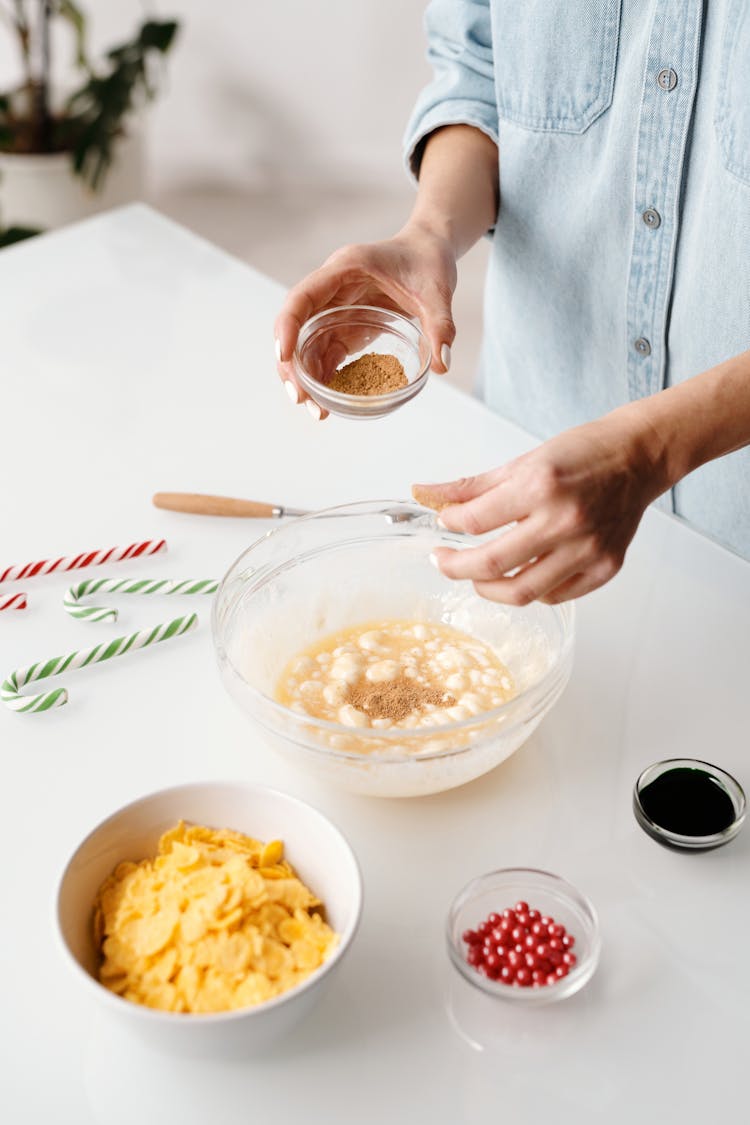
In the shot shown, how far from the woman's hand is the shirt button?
46cm

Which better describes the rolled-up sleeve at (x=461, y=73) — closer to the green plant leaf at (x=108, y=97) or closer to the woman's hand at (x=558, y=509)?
the woman's hand at (x=558, y=509)

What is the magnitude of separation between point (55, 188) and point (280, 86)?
103 centimetres

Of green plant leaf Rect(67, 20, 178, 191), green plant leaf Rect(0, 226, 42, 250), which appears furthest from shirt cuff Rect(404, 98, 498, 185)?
green plant leaf Rect(67, 20, 178, 191)

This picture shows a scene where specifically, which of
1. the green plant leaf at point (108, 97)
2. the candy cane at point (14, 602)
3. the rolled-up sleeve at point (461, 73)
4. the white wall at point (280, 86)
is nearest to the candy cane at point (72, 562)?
the candy cane at point (14, 602)

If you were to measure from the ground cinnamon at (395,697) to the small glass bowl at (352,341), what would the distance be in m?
0.28

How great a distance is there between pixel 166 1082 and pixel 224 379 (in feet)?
3.29

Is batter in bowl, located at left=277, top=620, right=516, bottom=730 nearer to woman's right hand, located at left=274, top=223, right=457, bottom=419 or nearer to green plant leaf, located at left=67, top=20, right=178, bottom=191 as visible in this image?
woman's right hand, located at left=274, top=223, right=457, bottom=419

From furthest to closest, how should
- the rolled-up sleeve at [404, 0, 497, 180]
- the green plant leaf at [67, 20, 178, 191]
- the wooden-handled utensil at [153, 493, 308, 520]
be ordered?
the green plant leaf at [67, 20, 178, 191] → the rolled-up sleeve at [404, 0, 497, 180] → the wooden-handled utensil at [153, 493, 308, 520]

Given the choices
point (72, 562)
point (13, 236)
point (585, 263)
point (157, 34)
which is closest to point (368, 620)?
point (72, 562)

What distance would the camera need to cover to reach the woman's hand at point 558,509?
1.00 metres

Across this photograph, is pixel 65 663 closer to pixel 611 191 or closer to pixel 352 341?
pixel 352 341

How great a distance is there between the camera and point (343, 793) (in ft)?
3.70

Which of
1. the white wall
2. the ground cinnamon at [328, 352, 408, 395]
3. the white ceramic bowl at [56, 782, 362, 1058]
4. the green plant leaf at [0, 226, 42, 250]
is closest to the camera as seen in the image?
the white ceramic bowl at [56, 782, 362, 1058]

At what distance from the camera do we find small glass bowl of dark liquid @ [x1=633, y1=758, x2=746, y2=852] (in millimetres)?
1047
